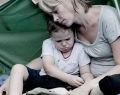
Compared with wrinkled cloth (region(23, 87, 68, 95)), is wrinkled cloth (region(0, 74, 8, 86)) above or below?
below

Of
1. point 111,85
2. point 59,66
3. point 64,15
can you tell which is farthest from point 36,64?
point 111,85

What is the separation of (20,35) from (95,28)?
0.56 m

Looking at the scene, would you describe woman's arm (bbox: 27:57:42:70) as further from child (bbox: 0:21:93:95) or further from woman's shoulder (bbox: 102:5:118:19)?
woman's shoulder (bbox: 102:5:118:19)

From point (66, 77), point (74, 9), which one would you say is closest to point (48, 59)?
point (66, 77)

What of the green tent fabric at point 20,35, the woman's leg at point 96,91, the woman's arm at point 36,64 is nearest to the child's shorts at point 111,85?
the woman's leg at point 96,91

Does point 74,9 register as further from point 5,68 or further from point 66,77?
point 5,68

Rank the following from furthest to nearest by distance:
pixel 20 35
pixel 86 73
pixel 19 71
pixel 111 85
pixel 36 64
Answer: pixel 20 35 → pixel 36 64 → pixel 86 73 → pixel 19 71 → pixel 111 85

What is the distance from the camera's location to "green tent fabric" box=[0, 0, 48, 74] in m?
2.59

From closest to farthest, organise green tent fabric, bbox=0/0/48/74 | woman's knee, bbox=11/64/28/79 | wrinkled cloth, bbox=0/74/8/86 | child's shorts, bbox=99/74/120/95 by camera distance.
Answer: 1. child's shorts, bbox=99/74/120/95
2. woman's knee, bbox=11/64/28/79
3. wrinkled cloth, bbox=0/74/8/86
4. green tent fabric, bbox=0/0/48/74

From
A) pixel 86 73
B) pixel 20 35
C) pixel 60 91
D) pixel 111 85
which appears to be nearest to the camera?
pixel 111 85

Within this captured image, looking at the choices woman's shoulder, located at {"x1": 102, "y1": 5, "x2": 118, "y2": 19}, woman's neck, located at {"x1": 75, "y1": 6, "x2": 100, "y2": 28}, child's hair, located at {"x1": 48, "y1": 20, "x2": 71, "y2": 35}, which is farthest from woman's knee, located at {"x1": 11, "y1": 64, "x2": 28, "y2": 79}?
woman's shoulder, located at {"x1": 102, "y1": 5, "x2": 118, "y2": 19}

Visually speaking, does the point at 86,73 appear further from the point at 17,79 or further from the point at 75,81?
the point at 17,79

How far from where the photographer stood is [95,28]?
225 centimetres

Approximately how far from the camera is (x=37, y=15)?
2.58 meters
